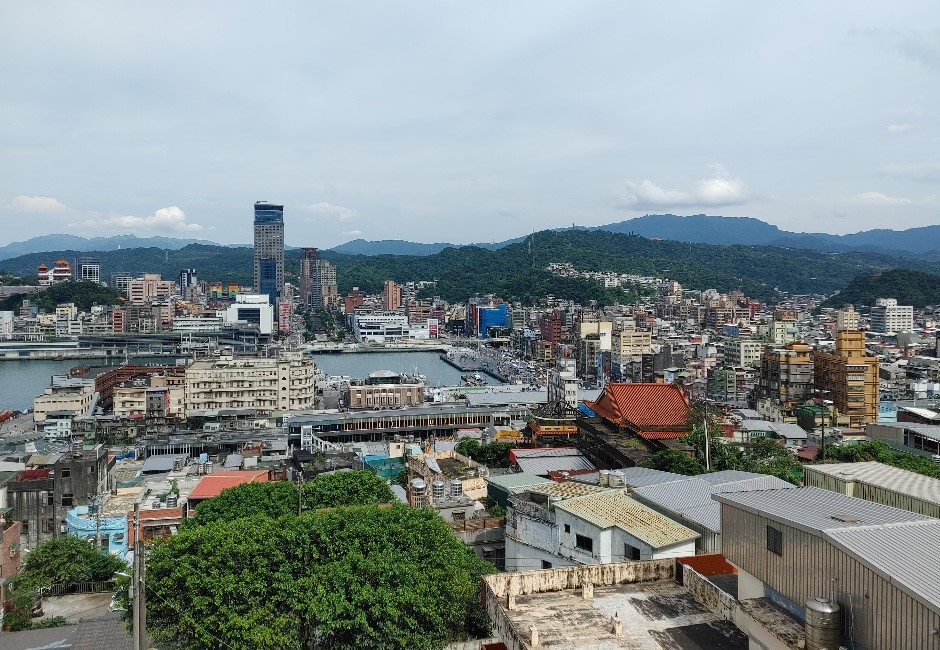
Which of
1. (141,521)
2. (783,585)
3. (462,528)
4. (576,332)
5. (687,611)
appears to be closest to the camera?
(783,585)

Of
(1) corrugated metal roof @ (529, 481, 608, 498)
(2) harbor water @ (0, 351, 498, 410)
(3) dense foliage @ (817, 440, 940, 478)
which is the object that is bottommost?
(2) harbor water @ (0, 351, 498, 410)

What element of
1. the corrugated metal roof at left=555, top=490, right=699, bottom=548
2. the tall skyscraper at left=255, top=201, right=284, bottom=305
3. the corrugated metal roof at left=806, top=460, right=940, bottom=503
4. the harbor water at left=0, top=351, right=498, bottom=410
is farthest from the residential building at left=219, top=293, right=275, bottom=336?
the corrugated metal roof at left=806, top=460, right=940, bottom=503

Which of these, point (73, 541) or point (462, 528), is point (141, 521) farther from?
point (462, 528)

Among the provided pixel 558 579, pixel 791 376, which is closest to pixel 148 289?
pixel 791 376

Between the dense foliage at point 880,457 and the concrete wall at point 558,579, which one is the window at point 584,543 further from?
the dense foliage at point 880,457

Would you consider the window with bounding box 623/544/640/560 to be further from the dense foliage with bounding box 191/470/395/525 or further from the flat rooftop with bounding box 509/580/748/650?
the dense foliage with bounding box 191/470/395/525

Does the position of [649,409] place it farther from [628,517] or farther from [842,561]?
[842,561]

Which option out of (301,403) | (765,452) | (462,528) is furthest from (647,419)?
(301,403)
